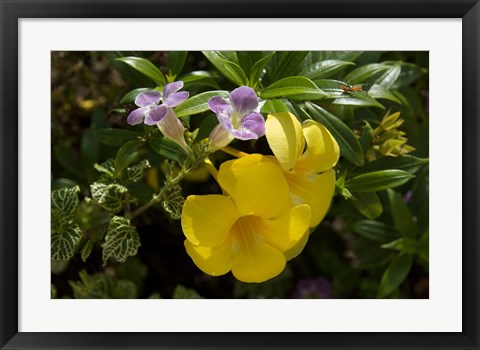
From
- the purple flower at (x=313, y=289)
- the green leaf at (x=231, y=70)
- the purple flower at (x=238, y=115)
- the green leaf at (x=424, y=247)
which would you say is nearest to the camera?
the purple flower at (x=238, y=115)

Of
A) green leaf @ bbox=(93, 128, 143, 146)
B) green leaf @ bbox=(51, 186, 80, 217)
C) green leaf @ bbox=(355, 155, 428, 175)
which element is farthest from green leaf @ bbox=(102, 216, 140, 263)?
green leaf @ bbox=(355, 155, 428, 175)

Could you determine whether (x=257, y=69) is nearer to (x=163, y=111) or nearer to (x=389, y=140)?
(x=163, y=111)

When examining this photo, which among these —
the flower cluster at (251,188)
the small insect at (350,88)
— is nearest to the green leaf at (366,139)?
the small insect at (350,88)

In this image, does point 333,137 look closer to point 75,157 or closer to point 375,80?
point 375,80

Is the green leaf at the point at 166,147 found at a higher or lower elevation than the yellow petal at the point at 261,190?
higher

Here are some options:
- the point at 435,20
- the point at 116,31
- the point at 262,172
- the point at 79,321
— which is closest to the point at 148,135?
the point at 116,31

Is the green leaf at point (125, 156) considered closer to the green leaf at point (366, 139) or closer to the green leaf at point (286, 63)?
the green leaf at point (286, 63)
